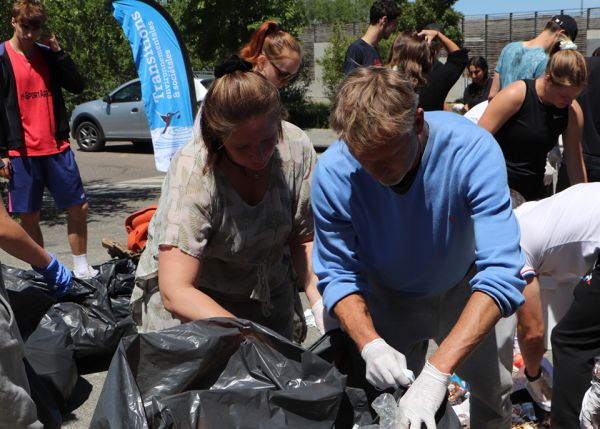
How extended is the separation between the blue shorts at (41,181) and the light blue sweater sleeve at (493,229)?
11.7 feet

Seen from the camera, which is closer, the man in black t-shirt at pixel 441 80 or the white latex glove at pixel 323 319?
the white latex glove at pixel 323 319

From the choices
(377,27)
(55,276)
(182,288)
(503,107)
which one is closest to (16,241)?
(182,288)

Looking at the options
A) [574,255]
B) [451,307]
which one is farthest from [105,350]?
[574,255]

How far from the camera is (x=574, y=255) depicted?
2.89 m

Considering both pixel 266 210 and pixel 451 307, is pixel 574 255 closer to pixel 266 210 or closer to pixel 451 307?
pixel 451 307

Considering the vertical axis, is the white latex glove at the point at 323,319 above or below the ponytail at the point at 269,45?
below

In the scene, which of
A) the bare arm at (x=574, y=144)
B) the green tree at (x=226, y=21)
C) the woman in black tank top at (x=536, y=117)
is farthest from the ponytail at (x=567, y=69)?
the green tree at (x=226, y=21)

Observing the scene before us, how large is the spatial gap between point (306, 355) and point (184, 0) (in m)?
16.7

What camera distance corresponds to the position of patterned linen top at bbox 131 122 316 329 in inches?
89.9

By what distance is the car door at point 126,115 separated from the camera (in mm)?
13961

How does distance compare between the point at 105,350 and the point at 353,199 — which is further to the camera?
the point at 105,350

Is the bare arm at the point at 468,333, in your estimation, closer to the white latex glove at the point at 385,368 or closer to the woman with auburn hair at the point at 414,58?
the white latex glove at the point at 385,368

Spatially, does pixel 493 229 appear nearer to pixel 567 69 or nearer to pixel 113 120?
pixel 567 69

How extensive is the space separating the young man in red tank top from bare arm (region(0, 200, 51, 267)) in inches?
92.1
